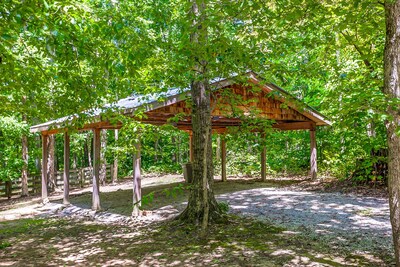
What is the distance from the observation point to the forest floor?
501 cm

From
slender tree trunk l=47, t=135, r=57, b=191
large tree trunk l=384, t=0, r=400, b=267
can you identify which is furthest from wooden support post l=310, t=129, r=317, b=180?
slender tree trunk l=47, t=135, r=57, b=191

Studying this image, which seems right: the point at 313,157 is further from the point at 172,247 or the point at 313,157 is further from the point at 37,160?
the point at 37,160

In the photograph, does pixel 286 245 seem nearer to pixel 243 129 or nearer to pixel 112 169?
pixel 243 129

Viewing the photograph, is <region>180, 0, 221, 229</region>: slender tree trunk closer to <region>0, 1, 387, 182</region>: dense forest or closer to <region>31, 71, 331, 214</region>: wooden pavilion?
<region>31, 71, 331, 214</region>: wooden pavilion

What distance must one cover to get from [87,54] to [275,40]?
2926mm

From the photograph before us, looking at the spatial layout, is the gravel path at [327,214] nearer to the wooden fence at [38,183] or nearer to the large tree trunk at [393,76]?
the large tree trunk at [393,76]

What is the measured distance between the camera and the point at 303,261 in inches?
183

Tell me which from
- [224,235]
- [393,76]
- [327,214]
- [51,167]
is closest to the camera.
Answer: [393,76]

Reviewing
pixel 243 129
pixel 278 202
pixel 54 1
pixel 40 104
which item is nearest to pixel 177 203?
pixel 278 202

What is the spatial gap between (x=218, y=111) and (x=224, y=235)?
444 cm

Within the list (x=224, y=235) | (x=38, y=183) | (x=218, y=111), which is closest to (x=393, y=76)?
(x=224, y=235)

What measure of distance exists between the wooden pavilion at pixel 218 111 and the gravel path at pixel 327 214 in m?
1.73

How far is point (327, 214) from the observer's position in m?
7.57

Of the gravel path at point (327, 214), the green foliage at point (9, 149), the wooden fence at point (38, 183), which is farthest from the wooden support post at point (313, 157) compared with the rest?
the green foliage at point (9, 149)
